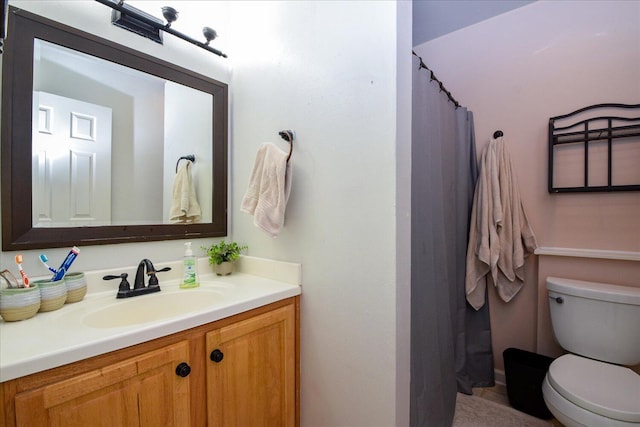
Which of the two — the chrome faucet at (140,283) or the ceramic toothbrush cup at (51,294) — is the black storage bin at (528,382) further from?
the ceramic toothbrush cup at (51,294)

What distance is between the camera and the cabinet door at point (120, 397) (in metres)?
0.60

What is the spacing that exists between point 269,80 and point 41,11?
822 mm

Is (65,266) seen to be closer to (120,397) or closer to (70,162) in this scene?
(70,162)

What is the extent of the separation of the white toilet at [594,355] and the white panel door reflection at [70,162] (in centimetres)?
204

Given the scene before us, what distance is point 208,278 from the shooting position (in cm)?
132

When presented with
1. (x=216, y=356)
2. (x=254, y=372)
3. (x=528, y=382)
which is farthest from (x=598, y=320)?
A: (x=216, y=356)

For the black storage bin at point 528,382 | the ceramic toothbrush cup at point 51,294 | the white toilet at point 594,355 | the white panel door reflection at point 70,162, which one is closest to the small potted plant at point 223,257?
the white panel door reflection at point 70,162

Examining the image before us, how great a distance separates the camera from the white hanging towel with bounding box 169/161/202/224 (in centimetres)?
132

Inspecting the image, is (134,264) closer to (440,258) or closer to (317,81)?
(317,81)

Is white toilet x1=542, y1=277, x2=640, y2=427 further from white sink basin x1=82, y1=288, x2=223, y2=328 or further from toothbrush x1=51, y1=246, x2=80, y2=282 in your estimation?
toothbrush x1=51, y1=246, x2=80, y2=282

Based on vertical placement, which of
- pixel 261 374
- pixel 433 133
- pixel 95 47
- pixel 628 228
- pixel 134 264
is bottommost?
pixel 261 374

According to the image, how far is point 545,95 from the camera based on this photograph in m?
1.67

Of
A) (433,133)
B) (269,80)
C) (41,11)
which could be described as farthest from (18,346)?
(433,133)

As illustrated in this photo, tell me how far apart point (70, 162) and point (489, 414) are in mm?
2375
